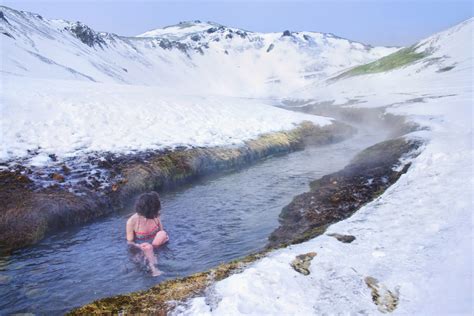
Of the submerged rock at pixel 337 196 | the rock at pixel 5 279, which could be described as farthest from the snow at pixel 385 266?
the rock at pixel 5 279

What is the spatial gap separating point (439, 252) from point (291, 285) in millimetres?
3182

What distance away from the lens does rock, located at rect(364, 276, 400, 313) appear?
6.23 meters

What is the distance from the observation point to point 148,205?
11.7m

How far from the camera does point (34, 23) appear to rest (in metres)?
124

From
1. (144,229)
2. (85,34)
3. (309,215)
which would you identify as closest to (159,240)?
(144,229)

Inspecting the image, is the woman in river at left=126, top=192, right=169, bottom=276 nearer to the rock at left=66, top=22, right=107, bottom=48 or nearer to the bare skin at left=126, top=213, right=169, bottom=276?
the bare skin at left=126, top=213, right=169, bottom=276

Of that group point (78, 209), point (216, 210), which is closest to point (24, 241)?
point (78, 209)

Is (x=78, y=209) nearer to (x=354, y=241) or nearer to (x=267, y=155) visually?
(x=354, y=241)

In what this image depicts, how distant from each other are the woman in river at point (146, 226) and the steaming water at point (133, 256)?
14.4 inches

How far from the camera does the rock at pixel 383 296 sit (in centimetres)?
623

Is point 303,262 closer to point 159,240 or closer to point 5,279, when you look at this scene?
point 159,240

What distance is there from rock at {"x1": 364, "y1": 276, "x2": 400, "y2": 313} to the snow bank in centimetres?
1464

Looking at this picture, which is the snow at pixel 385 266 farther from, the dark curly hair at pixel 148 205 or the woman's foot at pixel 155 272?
the dark curly hair at pixel 148 205

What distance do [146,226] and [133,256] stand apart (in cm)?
120
